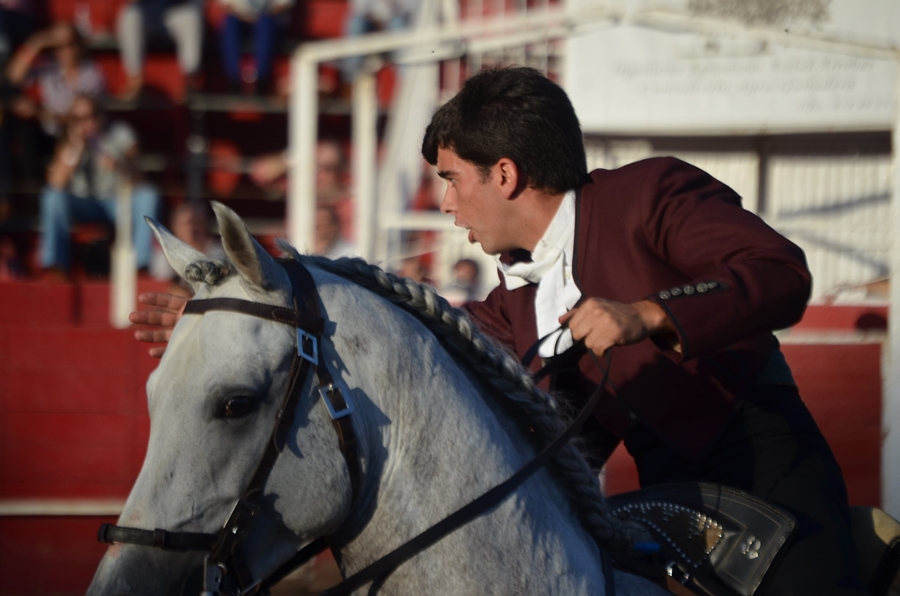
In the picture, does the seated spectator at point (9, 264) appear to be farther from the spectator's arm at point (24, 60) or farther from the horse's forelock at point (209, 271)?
the horse's forelock at point (209, 271)

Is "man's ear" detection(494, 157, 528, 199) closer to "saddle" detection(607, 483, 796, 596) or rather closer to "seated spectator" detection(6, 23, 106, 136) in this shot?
"saddle" detection(607, 483, 796, 596)

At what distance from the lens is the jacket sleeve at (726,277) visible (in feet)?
5.17

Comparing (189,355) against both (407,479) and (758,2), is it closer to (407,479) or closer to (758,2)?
(407,479)

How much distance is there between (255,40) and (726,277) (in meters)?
7.03

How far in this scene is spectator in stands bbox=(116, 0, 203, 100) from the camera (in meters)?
7.86

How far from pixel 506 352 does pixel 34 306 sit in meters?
4.26

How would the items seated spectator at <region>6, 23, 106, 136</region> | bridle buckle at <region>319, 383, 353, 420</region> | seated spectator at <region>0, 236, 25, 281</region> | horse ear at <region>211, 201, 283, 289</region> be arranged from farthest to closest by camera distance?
seated spectator at <region>6, 23, 106, 136</region> → seated spectator at <region>0, 236, 25, 281</region> → bridle buckle at <region>319, 383, 353, 420</region> → horse ear at <region>211, 201, 283, 289</region>

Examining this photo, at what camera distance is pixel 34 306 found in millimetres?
5301

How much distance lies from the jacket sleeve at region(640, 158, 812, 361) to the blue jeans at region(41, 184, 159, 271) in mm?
5463

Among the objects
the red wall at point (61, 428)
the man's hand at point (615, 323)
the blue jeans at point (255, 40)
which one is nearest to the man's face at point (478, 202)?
the man's hand at point (615, 323)

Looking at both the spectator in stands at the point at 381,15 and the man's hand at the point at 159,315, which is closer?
the man's hand at the point at 159,315

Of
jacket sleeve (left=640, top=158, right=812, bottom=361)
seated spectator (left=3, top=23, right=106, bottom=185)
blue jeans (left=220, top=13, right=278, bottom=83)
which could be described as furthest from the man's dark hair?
blue jeans (left=220, top=13, right=278, bottom=83)

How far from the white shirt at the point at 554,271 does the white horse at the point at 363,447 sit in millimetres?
305

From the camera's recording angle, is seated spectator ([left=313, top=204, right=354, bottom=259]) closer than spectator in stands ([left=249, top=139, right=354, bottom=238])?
Yes
